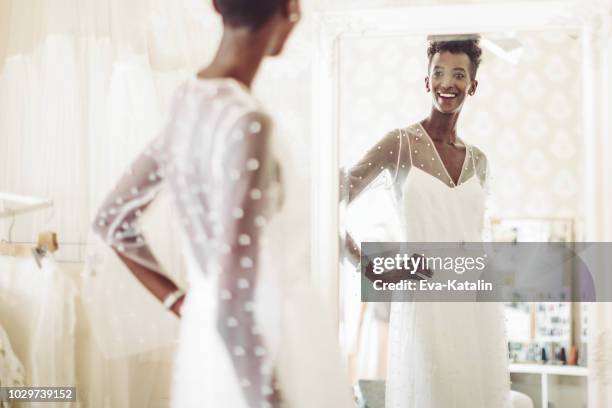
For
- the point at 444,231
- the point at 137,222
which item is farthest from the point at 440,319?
the point at 137,222

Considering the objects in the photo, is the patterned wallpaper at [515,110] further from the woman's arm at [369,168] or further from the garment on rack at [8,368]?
the garment on rack at [8,368]

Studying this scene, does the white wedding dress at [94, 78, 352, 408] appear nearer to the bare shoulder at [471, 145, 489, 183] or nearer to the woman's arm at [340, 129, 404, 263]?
the woman's arm at [340, 129, 404, 263]

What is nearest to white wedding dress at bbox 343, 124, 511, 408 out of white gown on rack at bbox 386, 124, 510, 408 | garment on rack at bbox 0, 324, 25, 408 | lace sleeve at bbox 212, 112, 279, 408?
white gown on rack at bbox 386, 124, 510, 408

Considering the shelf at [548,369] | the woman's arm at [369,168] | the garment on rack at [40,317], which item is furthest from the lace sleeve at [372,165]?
the garment on rack at [40,317]

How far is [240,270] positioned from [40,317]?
2.45 ft

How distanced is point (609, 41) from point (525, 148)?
344 millimetres

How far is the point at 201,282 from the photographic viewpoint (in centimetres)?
141

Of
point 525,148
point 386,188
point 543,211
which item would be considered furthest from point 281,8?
point 543,211

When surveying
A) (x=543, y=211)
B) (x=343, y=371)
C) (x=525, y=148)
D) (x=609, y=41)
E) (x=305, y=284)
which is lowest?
(x=343, y=371)

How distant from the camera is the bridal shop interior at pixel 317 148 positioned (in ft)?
5.36

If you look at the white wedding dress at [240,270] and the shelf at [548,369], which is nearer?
the white wedding dress at [240,270]

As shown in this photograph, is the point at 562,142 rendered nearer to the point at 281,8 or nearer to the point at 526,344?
the point at 526,344

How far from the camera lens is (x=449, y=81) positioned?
1678 mm

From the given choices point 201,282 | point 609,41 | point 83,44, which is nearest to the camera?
point 201,282
